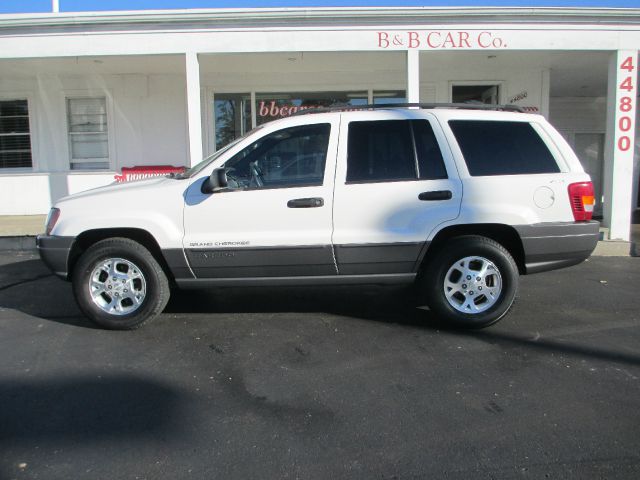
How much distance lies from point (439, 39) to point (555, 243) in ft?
17.0

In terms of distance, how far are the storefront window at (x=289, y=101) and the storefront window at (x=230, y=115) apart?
28 centimetres

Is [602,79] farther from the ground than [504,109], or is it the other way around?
[602,79]

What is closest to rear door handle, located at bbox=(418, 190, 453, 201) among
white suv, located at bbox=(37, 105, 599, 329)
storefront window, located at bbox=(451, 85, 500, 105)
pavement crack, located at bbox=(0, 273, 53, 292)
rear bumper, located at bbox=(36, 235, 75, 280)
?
white suv, located at bbox=(37, 105, 599, 329)

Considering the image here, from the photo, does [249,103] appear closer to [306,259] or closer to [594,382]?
[306,259]

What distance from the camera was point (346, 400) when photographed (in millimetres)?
3428

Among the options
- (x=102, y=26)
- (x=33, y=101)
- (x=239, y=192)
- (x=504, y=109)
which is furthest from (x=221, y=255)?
(x=33, y=101)

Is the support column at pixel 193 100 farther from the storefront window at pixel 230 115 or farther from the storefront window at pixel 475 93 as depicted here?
the storefront window at pixel 475 93

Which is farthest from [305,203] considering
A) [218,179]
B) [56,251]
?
[56,251]

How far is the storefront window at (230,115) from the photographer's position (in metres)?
11.9

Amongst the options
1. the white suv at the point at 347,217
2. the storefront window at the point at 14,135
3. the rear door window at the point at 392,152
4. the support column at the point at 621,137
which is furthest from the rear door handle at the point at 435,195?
the storefront window at the point at 14,135

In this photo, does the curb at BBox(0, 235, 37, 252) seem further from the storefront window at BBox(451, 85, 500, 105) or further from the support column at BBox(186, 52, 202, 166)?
the storefront window at BBox(451, 85, 500, 105)

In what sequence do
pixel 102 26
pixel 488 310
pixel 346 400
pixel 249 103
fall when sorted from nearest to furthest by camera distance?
pixel 346 400
pixel 488 310
pixel 102 26
pixel 249 103

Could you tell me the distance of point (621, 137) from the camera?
873 centimetres

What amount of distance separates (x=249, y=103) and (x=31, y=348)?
8453 mm
